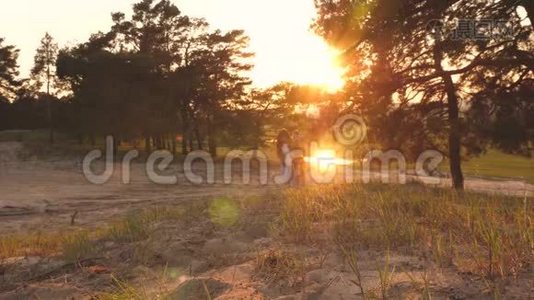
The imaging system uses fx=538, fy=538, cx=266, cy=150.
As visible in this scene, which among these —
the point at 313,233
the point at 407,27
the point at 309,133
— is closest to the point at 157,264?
the point at 313,233

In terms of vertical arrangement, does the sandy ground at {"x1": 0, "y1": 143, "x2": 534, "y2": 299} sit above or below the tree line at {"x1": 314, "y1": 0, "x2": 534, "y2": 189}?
below

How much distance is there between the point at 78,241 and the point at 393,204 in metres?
3.78

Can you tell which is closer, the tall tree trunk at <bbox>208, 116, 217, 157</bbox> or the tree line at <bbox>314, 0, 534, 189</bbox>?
the tree line at <bbox>314, 0, 534, 189</bbox>

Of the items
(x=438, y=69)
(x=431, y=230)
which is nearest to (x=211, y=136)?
(x=438, y=69)

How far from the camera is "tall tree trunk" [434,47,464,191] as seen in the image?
54.1ft

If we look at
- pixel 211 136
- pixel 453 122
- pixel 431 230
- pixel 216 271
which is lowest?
pixel 216 271

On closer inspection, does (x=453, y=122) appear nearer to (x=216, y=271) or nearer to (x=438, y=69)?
(x=438, y=69)

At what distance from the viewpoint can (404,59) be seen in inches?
683

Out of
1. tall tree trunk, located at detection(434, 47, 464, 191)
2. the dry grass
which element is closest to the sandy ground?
the dry grass

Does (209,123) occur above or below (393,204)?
above

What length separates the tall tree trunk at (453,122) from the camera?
54.1 feet

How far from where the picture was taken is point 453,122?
54.2 ft

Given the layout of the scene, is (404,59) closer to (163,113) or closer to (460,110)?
(460,110)

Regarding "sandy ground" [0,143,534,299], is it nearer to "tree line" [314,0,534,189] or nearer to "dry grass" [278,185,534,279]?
"dry grass" [278,185,534,279]
